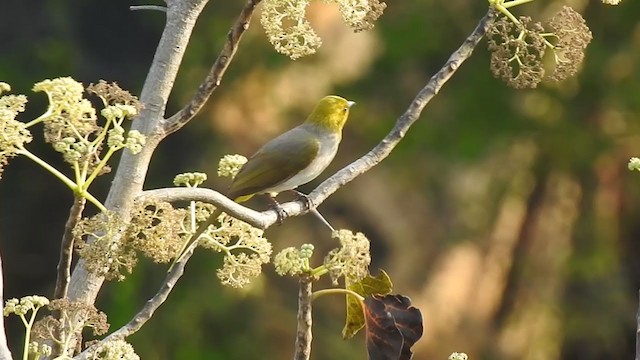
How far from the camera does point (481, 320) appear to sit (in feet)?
14.6

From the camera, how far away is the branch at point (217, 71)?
106 centimetres

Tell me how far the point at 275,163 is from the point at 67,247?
3.70 ft

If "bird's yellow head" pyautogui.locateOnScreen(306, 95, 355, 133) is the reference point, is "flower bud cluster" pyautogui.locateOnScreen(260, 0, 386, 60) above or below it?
below

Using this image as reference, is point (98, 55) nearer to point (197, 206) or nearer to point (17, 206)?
point (17, 206)

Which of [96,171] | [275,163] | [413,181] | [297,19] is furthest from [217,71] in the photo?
[413,181]

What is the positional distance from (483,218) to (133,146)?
137 inches

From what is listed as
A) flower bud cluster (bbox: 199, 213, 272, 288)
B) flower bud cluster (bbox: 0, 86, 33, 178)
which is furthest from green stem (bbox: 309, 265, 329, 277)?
flower bud cluster (bbox: 0, 86, 33, 178)

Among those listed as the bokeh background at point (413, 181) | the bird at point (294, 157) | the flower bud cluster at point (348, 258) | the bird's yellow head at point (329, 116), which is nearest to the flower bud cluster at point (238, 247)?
the flower bud cluster at point (348, 258)

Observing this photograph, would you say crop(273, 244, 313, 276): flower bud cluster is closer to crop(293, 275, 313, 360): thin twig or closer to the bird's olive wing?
crop(293, 275, 313, 360): thin twig

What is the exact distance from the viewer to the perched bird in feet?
6.48

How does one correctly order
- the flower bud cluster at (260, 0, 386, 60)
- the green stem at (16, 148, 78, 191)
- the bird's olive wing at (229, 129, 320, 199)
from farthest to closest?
the bird's olive wing at (229, 129, 320, 199) < the flower bud cluster at (260, 0, 386, 60) < the green stem at (16, 148, 78, 191)

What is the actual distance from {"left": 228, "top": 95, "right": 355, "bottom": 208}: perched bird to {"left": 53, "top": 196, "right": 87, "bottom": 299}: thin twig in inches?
39.2

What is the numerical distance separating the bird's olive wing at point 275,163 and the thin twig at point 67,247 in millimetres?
1009

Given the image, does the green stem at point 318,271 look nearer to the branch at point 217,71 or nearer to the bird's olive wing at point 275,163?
the branch at point 217,71
